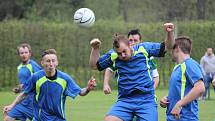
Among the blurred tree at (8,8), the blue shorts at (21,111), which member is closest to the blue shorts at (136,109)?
the blue shorts at (21,111)

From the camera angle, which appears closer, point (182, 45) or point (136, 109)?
point (182, 45)

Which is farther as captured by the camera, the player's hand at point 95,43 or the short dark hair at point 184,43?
the player's hand at point 95,43

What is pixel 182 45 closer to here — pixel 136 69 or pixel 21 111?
pixel 136 69

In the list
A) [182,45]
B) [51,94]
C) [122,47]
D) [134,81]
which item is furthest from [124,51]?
[51,94]

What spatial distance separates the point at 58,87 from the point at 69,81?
206 millimetres

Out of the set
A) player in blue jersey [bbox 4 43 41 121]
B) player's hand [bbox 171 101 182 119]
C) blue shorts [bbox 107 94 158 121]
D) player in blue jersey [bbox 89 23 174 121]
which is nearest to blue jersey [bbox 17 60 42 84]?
player in blue jersey [bbox 4 43 41 121]

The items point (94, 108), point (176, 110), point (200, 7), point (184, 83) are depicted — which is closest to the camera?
point (176, 110)

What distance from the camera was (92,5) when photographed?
4981cm

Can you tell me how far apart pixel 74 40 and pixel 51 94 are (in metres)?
22.7

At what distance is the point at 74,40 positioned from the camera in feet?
108

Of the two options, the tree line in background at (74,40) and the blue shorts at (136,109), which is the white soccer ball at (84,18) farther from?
the tree line in background at (74,40)

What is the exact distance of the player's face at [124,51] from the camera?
9.78 metres

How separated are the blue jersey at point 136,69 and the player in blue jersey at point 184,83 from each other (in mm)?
865

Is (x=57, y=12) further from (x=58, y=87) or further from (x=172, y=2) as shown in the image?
(x=58, y=87)
